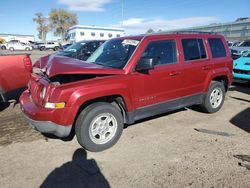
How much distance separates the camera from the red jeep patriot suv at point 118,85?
3.64 meters

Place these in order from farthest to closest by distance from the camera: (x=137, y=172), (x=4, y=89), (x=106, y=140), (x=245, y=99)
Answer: (x=245, y=99) < (x=4, y=89) < (x=106, y=140) < (x=137, y=172)

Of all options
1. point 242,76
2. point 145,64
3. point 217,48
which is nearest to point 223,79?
point 217,48

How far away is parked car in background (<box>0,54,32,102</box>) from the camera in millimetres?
5508

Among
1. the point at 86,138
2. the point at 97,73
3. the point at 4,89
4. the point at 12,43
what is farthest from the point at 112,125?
the point at 12,43

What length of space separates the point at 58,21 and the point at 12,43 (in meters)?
44.3

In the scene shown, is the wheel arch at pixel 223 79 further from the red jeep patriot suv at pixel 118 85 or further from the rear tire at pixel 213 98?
the red jeep patriot suv at pixel 118 85

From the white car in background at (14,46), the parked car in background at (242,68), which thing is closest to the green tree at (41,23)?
the white car in background at (14,46)

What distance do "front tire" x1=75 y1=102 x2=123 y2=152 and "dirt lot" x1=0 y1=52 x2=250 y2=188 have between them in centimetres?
16

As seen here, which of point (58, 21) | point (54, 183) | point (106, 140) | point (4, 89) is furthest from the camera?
point (58, 21)

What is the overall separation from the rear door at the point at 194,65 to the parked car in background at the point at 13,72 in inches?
136

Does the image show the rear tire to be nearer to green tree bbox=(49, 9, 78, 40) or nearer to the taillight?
the taillight

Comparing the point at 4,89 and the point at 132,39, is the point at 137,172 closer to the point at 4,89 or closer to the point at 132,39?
the point at 132,39

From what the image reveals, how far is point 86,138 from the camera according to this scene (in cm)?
386

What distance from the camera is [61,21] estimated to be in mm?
83938
